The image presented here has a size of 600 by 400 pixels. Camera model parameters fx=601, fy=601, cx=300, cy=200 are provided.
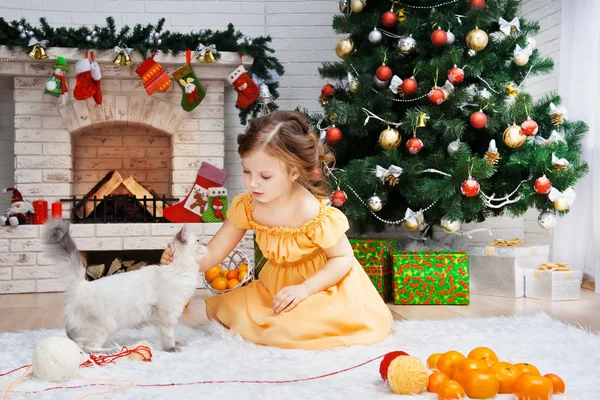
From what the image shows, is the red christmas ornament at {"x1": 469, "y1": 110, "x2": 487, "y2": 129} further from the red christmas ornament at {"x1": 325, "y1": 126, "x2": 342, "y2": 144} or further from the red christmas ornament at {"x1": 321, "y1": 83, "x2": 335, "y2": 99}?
the red christmas ornament at {"x1": 321, "y1": 83, "x2": 335, "y2": 99}

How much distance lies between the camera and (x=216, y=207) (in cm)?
355

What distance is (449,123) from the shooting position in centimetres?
279

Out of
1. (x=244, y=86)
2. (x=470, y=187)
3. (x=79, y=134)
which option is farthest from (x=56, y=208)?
(x=470, y=187)

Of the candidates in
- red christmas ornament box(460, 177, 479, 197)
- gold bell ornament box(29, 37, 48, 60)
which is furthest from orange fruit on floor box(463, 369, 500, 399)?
gold bell ornament box(29, 37, 48, 60)

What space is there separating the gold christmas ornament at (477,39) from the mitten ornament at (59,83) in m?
2.21

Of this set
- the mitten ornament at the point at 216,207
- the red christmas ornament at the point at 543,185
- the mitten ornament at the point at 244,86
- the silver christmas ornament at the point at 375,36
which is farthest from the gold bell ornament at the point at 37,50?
the red christmas ornament at the point at 543,185

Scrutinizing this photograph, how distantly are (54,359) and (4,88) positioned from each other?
2.90 m

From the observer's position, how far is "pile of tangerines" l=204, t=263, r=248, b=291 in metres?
2.84

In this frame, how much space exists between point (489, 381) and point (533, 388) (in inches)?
3.6

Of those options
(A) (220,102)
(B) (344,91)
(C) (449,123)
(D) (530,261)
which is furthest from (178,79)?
(D) (530,261)

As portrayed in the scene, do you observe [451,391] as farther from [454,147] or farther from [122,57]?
[122,57]

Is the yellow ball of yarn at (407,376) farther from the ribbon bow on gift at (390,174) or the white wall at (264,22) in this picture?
the white wall at (264,22)

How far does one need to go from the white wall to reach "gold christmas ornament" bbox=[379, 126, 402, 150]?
1.23 m

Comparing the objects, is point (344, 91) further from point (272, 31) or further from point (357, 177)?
point (272, 31)
